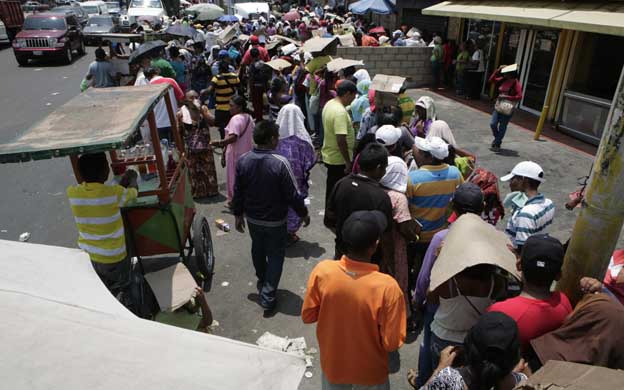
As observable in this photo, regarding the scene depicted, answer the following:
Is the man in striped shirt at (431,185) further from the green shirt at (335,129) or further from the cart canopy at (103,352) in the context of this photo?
the cart canopy at (103,352)

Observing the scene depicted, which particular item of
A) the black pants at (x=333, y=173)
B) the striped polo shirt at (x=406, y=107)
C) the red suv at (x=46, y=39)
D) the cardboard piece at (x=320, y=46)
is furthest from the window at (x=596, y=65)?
the red suv at (x=46, y=39)

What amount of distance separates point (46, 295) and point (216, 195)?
5432 mm

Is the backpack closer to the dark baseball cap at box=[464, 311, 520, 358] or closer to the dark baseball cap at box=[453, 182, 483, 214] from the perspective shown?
the dark baseball cap at box=[453, 182, 483, 214]

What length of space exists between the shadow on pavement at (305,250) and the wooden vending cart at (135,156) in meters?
1.03

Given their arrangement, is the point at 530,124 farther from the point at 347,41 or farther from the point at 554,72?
the point at 347,41

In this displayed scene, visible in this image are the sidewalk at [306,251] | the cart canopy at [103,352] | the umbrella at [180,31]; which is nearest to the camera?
the cart canopy at [103,352]

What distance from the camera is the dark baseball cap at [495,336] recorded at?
6.17 ft

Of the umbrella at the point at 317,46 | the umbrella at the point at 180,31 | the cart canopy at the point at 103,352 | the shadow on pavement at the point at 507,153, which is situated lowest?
the shadow on pavement at the point at 507,153

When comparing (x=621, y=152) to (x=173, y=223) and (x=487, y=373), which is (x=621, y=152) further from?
(x=173, y=223)

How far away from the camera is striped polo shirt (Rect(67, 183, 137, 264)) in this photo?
324cm

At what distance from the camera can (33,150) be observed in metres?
2.72

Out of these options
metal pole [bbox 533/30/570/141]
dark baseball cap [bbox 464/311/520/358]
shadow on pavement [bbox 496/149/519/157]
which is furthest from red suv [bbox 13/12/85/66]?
dark baseball cap [bbox 464/311/520/358]

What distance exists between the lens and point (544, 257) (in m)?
2.26

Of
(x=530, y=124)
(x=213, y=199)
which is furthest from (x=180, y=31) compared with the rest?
(x=530, y=124)
